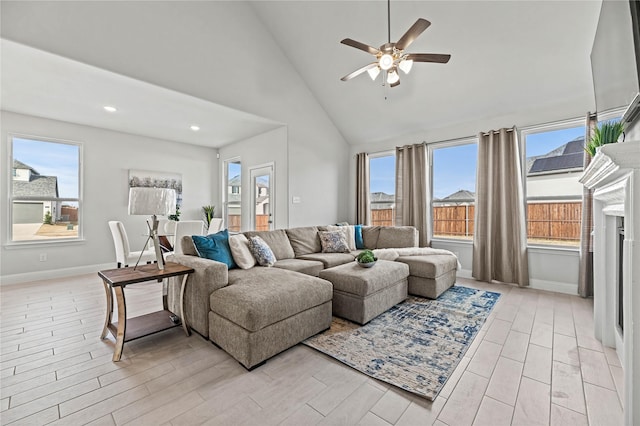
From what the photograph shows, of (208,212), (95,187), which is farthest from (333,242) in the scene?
(95,187)

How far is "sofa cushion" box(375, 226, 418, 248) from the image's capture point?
4406 mm

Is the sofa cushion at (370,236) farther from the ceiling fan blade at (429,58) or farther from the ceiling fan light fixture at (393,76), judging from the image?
the ceiling fan blade at (429,58)

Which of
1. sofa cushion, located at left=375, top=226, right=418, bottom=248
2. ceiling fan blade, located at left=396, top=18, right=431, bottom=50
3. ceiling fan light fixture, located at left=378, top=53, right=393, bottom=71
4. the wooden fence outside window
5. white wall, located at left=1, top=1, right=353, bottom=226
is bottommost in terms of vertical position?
sofa cushion, located at left=375, top=226, right=418, bottom=248

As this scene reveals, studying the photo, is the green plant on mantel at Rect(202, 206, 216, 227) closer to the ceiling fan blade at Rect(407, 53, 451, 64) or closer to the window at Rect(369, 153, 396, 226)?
the window at Rect(369, 153, 396, 226)

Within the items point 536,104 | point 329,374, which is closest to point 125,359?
point 329,374

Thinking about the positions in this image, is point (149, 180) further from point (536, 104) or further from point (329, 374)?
point (536, 104)

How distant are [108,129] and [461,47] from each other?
610cm

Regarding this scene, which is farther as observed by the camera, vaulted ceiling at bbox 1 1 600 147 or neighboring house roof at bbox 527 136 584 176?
neighboring house roof at bbox 527 136 584 176

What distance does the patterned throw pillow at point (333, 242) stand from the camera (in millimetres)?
4195

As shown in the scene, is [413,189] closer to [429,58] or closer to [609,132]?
[429,58]

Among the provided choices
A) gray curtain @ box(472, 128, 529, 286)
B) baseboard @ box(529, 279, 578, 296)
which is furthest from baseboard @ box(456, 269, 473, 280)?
baseboard @ box(529, 279, 578, 296)

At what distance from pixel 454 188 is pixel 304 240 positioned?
285 centimetres

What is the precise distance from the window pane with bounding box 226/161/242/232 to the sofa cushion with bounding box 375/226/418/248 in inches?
132

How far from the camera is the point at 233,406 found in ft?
5.12
